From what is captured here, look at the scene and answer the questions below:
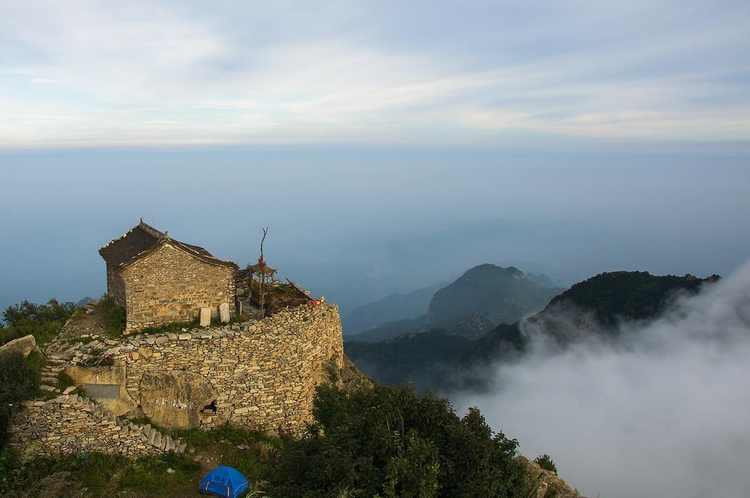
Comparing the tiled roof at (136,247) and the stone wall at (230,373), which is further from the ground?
the tiled roof at (136,247)

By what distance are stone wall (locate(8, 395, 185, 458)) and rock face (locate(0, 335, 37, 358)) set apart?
1668mm

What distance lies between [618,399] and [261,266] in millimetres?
131569

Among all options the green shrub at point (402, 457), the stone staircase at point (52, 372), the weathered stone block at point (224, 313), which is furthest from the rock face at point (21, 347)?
the green shrub at point (402, 457)

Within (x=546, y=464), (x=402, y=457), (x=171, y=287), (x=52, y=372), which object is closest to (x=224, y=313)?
(x=171, y=287)

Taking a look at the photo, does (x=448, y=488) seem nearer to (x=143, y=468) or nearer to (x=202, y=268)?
(x=143, y=468)

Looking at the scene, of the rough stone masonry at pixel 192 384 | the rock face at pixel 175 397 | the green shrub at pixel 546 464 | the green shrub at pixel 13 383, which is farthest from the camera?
the green shrub at pixel 546 464

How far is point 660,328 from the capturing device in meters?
107

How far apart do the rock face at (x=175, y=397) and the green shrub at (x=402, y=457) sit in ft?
21.1

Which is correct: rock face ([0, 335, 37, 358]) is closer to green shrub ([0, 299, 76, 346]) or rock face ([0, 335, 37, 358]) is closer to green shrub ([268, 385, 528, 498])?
green shrub ([0, 299, 76, 346])

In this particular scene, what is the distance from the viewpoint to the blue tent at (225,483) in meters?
14.0

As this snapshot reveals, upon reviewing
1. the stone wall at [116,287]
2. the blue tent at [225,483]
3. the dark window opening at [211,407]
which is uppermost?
the stone wall at [116,287]

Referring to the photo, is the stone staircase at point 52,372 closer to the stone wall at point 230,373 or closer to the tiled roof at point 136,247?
the stone wall at point 230,373

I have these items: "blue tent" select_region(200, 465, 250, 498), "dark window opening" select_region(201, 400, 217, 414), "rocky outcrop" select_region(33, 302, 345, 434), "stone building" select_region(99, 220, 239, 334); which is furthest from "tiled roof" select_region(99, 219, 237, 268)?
"blue tent" select_region(200, 465, 250, 498)

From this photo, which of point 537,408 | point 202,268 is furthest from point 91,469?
point 537,408
